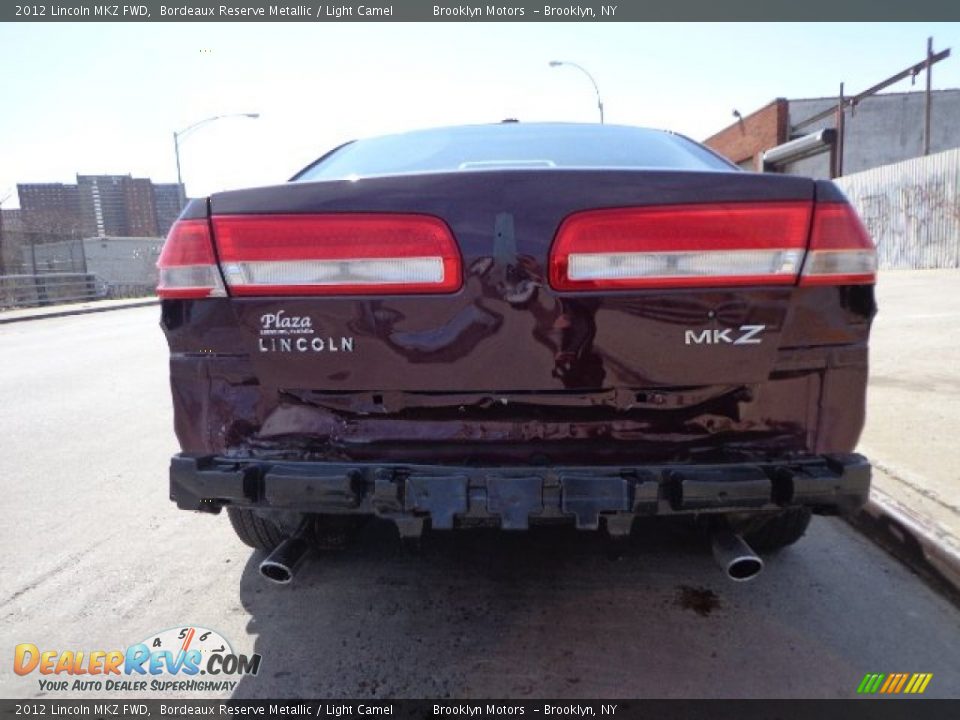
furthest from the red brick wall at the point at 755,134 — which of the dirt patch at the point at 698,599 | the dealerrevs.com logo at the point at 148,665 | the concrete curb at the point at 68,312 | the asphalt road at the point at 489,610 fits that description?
the dealerrevs.com logo at the point at 148,665

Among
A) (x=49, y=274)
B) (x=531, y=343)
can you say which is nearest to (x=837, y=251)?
(x=531, y=343)

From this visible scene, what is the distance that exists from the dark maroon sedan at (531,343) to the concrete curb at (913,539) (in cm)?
119

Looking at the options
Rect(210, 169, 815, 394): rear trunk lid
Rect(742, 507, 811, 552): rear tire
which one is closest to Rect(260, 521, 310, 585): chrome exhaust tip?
Rect(210, 169, 815, 394): rear trunk lid

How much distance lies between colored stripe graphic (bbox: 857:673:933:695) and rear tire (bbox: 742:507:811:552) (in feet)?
1.96

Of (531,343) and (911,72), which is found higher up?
(911,72)

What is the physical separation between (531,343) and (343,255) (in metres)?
0.59

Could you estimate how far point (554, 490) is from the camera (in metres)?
1.79

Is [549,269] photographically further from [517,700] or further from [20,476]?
[20,476]

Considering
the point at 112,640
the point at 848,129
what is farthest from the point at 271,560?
the point at 848,129

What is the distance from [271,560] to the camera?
2.11 meters

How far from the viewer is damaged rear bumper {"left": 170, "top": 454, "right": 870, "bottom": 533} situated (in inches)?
70.0

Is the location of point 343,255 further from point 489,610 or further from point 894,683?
point 894,683

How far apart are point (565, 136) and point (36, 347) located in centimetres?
1187

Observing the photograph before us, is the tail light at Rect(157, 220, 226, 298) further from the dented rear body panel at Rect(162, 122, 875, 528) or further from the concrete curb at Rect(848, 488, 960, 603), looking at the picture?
the concrete curb at Rect(848, 488, 960, 603)
